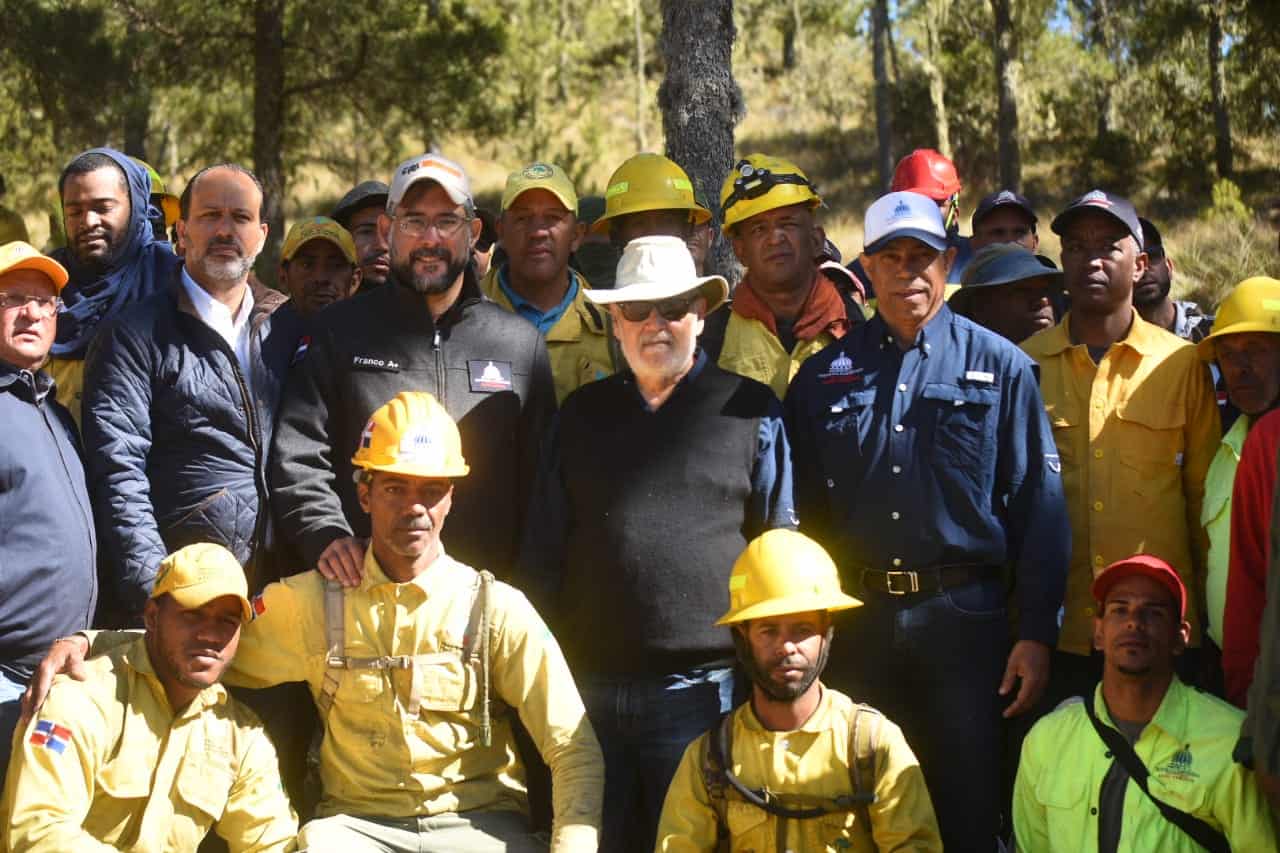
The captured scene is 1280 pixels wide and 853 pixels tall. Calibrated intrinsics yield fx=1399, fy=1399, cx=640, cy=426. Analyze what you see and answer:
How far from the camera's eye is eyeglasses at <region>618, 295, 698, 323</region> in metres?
4.91

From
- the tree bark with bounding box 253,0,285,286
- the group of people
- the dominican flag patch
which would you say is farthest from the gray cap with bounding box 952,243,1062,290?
the tree bark with bounding box 253,0,285,286

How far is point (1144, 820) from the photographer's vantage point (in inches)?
169

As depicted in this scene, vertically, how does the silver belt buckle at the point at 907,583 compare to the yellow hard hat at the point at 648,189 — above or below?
below

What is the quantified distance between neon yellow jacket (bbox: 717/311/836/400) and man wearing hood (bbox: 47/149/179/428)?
2563 millimetres

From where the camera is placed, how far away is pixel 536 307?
245 inches

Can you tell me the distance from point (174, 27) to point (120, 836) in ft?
37.8

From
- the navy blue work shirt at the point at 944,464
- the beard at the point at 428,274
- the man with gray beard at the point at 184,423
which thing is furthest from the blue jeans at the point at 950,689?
the man with gray beard at the point at 184,423

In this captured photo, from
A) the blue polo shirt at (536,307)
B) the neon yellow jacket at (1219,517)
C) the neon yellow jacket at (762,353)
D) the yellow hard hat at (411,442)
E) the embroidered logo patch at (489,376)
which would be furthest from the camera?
the blue polo shirt at (536,307)

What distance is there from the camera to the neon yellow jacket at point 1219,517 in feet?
15.8

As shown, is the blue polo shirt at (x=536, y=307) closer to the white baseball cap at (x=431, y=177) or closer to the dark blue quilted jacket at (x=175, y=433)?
the white baseball cap at (x=431, y=177)

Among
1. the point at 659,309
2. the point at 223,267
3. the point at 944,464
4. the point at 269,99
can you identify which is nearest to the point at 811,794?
the point at 944,464

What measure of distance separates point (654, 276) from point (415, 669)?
1.61 meters

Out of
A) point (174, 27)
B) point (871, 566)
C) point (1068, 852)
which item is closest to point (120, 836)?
point (871, 566)

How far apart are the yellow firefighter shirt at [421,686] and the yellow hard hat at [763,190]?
198 cm
